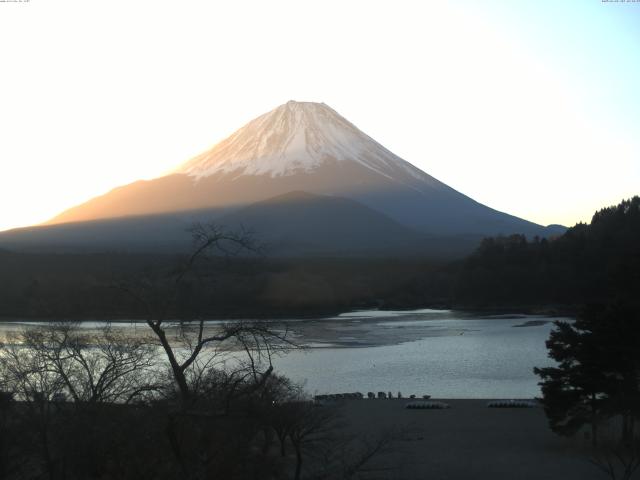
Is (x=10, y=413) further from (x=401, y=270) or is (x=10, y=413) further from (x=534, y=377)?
(x=401, y=270)

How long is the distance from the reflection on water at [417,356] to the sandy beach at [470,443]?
1.89m

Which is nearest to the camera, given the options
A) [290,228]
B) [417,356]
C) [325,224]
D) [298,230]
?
[417,356]

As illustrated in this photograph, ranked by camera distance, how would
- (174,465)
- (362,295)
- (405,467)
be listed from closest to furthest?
(174,465) < (405,467) < (362,295)

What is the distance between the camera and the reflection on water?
1567 centimetres

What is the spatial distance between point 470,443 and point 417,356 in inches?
368

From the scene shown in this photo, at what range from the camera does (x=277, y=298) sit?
23.4m

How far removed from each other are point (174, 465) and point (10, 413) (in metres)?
1.82

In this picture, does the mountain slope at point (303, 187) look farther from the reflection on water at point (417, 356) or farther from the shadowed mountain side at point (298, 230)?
the reflection on water at point (417, 356)

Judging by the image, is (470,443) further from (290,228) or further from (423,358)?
(290,228)

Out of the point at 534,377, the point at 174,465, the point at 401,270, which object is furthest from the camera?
the point at 401,270

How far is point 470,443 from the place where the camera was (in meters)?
10.6

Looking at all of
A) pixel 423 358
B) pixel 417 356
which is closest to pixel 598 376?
pixel 423 358

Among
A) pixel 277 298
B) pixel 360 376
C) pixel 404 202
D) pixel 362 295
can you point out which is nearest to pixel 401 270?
pixel 362 295

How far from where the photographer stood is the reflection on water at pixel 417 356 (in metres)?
15.7
